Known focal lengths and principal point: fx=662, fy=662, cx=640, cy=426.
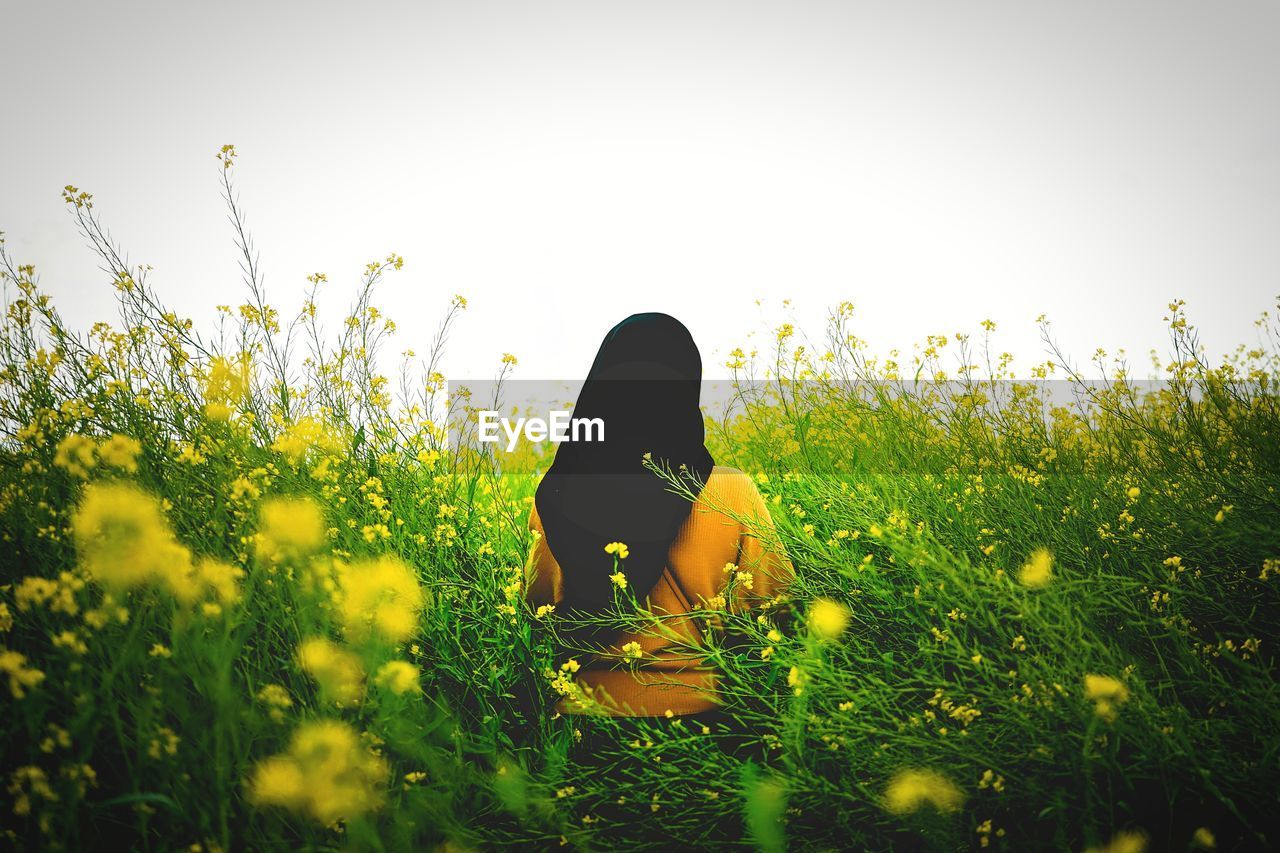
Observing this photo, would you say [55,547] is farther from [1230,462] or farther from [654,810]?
[1230,462]

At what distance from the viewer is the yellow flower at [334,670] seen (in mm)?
1167

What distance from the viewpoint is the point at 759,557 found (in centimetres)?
186

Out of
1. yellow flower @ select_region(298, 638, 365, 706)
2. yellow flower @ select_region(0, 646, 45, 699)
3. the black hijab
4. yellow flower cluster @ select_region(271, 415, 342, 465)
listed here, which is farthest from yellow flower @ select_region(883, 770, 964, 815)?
yellow flower cluster @ select_region(271, 415, 342, 465)

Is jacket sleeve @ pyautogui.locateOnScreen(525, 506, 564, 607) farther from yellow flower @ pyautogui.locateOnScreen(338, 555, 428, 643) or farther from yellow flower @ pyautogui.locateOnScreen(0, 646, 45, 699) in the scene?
yellow flower @ pyautogui.locateOnScreen(0, 646, 45, 699)

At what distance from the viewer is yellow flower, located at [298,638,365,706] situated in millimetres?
1167

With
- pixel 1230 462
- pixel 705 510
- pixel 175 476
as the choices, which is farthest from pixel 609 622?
pixel 1230 462

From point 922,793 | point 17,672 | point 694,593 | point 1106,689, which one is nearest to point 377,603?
point 17,672

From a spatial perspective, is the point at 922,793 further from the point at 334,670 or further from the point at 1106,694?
the point at 334,670

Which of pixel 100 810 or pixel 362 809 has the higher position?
pixel 362 809

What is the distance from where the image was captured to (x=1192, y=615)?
6.27 ft

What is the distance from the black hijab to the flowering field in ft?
0.80

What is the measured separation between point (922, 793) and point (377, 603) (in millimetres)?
1173

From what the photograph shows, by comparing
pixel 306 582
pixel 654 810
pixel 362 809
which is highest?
pixel 306 582

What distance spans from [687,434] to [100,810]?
1474 millimetres
